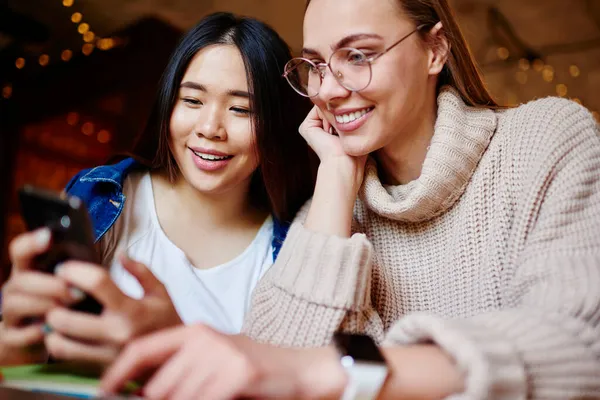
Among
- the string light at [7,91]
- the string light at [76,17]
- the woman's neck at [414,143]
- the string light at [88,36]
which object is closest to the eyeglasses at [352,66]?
the woman's neck at [414,143]

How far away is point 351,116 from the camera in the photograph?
974 mm

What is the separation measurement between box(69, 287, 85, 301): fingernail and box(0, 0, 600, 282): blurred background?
255 centimetres

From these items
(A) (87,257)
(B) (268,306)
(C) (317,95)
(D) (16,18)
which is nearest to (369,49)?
(C) (317,95)

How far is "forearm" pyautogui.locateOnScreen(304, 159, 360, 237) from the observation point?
2.90 ft

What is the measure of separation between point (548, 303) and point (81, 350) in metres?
0.53

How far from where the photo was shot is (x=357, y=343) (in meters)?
0.54

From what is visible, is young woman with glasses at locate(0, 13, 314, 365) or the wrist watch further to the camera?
young woman with glasses at locate(0, 13, 314, 365)

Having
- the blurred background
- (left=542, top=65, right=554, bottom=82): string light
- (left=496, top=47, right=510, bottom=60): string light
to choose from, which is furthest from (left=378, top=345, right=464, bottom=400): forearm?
(left=542, top=65, right=554, bottom=82): string light

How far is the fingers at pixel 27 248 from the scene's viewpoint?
0.51 m

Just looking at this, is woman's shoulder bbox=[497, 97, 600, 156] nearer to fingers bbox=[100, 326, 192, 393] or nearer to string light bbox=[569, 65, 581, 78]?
fingers bbox=[100, 326, 192, 393]

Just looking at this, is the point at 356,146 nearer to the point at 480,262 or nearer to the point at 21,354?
the point at 480,262

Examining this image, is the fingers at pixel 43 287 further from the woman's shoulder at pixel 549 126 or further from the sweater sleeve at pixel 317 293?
the woman's shoulder at pixel 549 126

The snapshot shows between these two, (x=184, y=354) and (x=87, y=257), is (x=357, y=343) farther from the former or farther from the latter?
(x=87, y=257)

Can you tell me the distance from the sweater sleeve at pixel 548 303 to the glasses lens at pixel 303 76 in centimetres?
40
